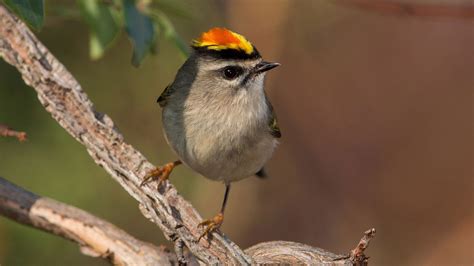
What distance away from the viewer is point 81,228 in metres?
2.98

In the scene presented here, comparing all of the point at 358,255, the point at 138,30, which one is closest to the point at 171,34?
the point at 138,30

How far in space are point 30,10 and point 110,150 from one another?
2.61ft

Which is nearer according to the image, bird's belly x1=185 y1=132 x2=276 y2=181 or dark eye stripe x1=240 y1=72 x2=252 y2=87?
bird's belly x1=185 y1=132 x2=276 y2=181

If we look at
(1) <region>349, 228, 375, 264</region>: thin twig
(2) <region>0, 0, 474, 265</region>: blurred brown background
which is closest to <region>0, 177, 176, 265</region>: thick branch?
(1) <region>349, 228, 375, 264</region>: thin twig

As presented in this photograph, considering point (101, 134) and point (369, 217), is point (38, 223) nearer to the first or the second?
point (101, 134)

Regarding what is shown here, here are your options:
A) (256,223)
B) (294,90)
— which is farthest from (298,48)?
(256,223)

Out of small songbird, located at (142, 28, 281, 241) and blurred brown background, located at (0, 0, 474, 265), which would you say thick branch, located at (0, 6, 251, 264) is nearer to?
small songbird, located at (142, 28, 281, 241)

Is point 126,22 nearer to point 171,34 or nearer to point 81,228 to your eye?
point 171,34

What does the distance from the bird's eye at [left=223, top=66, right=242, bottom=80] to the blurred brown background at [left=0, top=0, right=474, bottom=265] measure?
57.1 inches

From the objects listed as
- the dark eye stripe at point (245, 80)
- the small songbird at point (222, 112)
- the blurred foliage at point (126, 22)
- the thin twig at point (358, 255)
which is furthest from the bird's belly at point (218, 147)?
the thin twig at point (358, 255)

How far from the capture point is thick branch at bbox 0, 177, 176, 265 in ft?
9.62

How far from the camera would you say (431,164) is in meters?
6.55

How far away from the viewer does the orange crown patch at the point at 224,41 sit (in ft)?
12.2

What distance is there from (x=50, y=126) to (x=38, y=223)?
196cm
